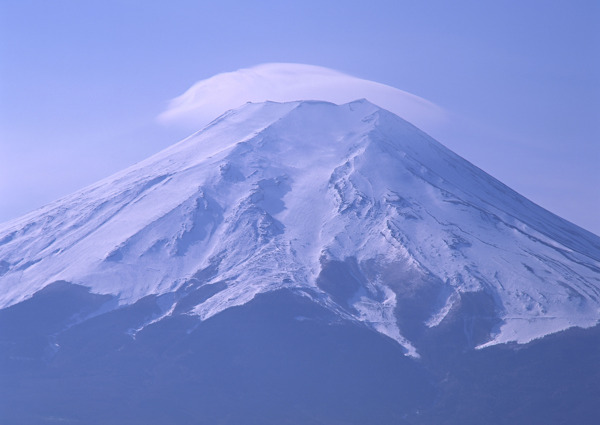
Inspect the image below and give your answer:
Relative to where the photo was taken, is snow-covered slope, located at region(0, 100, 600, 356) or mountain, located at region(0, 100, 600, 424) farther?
snow-covered slope, located at region(0, 100, 600, 356)

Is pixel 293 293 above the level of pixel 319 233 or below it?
below

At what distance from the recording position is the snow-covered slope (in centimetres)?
8700

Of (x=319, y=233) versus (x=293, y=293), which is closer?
(x=293, y=293)

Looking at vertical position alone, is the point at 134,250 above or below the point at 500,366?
above

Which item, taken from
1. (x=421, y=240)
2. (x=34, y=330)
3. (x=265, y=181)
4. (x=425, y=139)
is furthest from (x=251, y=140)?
(x=34, y=330)

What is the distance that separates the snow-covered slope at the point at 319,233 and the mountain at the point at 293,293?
26 centimetres

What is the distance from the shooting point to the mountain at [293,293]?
7544 centimetres

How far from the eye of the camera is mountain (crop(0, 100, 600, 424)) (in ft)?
247

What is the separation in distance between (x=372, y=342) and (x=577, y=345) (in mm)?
17473

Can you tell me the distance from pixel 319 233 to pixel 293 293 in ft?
39.6

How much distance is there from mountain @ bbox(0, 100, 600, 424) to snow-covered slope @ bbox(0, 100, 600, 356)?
26 cm

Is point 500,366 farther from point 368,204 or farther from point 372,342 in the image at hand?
point 368,204

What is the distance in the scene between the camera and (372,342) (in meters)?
80.6

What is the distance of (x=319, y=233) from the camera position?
97000 millimetres
